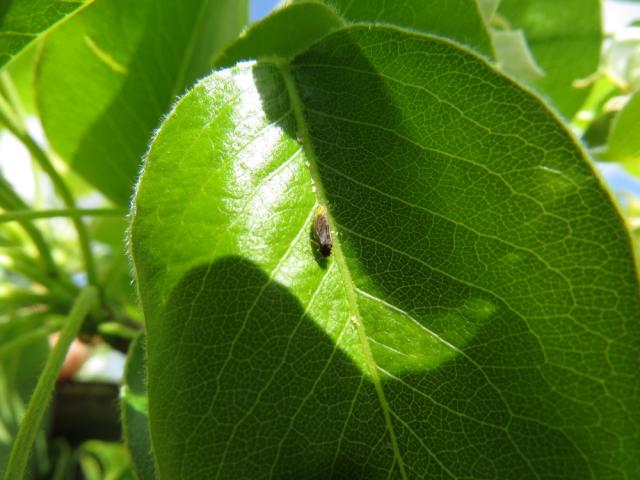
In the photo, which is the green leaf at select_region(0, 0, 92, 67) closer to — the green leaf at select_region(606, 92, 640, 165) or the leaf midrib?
the leaf midrib

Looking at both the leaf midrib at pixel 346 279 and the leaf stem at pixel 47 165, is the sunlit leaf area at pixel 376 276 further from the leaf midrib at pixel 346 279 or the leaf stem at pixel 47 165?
the leaf stem at pixel 47 165

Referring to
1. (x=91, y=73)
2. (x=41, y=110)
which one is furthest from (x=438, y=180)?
(x=41, y=110)

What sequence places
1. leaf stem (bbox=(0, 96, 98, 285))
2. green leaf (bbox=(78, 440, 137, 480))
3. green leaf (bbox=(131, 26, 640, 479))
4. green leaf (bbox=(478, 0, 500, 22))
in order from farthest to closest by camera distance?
green leaf (bbox=(78, 440, 137, 480)) → leaf stem (bbox=(0, 96, 98, 285)) → green leaf (bbox=(478, 0, 500, 22)) → green leaf (bbox=(131, 26, 640, 479))

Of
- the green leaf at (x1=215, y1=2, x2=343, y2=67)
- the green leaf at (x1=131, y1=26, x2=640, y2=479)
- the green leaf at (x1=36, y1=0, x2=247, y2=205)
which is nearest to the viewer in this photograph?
the green leaf at (x1=131, y1=26, x2=640, y2=479)

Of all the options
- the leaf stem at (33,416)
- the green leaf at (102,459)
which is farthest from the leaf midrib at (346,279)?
the green leaf at (102,459)

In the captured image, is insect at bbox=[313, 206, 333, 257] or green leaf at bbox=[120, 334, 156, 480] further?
green leaf at bbox=[120, 334, 156, 480]

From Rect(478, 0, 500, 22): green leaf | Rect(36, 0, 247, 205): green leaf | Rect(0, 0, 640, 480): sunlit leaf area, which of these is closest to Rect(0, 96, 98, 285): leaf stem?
Rect(36, 0, 247, 205): green leaf
